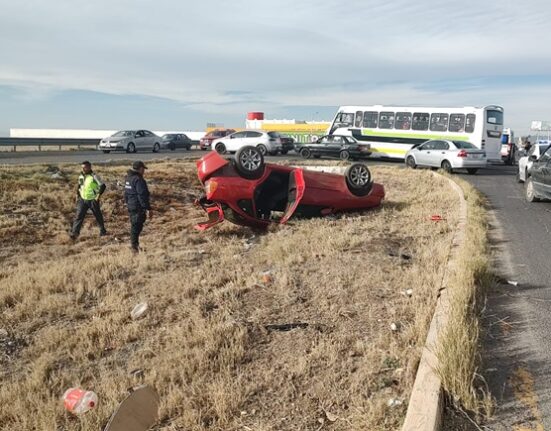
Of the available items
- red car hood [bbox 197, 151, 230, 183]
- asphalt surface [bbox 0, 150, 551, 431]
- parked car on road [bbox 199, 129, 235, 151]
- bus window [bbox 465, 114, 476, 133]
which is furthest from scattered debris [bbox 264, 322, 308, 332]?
parked car on road [bbox 199, 129, 235, 151]

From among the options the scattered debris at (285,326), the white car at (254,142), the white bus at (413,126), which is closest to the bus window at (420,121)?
the white bus at (413,126)

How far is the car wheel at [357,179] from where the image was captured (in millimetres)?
11742

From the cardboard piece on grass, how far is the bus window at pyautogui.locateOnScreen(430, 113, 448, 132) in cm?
2635

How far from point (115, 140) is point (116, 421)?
1287 inches

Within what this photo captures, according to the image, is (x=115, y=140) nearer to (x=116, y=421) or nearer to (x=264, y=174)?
(x=264, y=174)

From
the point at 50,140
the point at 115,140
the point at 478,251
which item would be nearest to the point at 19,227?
the point at 478,251

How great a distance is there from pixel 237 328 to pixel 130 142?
104 feet

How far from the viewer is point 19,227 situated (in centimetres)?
1258

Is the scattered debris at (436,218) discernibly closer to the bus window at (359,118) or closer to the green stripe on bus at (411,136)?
the green stripe on bus at (411,136)

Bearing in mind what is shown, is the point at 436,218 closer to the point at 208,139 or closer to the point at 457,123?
the point at 457,123

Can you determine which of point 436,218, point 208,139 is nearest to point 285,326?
point 436,218

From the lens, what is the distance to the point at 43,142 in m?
35.8

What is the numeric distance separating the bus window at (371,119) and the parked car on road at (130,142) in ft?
48.5

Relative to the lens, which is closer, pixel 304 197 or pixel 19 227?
pixel 304 197
